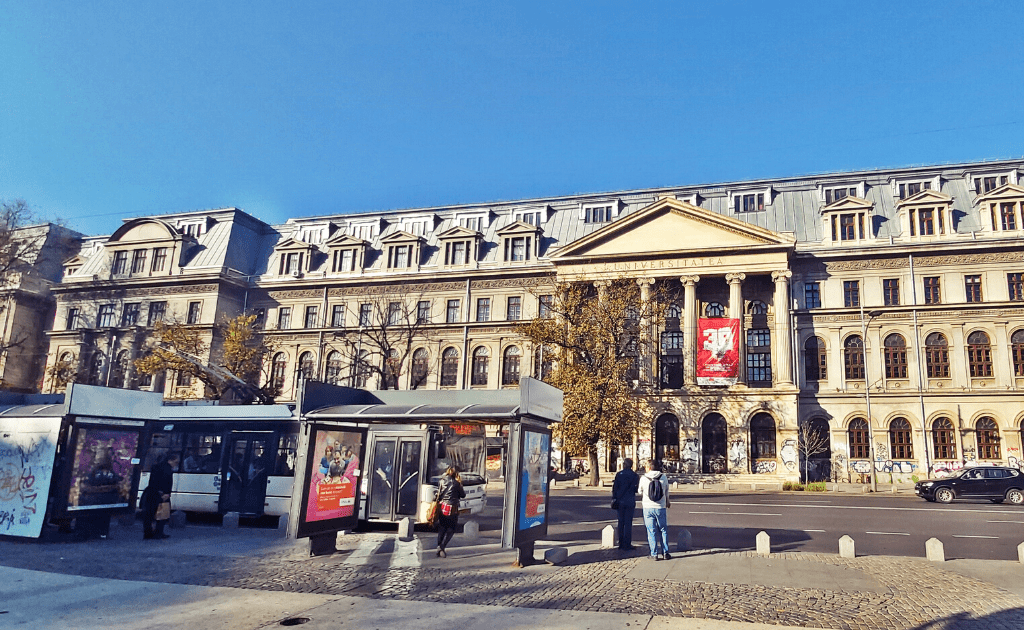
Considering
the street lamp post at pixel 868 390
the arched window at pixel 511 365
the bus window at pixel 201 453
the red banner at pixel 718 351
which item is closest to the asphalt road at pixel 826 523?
the street lamp post at pixel 868 390

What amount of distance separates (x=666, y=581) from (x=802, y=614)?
2752 millimetres

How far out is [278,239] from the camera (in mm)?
64000

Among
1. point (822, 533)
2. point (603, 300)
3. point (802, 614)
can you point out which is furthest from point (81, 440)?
point (603, 300)

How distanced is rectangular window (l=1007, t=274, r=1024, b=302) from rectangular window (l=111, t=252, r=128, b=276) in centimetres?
6718

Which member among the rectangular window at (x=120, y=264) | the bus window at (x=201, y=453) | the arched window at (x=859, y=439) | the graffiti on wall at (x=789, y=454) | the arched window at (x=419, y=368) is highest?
the rectangular window at (x=120, y=264)

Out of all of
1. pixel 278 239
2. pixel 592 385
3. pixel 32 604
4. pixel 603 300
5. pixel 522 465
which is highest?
pixel 278 239

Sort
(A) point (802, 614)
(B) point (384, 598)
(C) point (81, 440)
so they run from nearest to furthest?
(A) point (802, 614), (B) point (384, 598), (C) point (81, 440)

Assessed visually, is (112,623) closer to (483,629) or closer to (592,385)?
(483,629)

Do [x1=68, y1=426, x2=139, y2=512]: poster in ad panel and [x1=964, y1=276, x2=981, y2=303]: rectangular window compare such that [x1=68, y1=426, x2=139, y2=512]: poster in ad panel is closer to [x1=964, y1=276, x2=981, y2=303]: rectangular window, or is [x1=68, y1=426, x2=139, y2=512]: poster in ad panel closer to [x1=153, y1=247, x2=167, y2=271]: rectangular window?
[x1=153, y1=247, x2=167, y2=271]: rectangular window

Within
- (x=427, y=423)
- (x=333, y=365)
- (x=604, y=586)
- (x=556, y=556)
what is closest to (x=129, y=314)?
(x=333, y=365)

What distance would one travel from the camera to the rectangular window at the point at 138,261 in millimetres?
60500

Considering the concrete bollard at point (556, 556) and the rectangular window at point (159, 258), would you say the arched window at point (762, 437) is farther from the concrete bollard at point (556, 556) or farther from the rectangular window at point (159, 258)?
the rectangular window at point (159, 258)

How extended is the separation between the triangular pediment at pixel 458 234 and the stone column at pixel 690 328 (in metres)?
17.3

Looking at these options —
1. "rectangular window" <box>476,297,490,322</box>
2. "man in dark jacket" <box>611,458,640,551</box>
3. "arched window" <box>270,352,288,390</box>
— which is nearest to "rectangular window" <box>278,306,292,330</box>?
"arched window" <box>270,352,288,390</box>
